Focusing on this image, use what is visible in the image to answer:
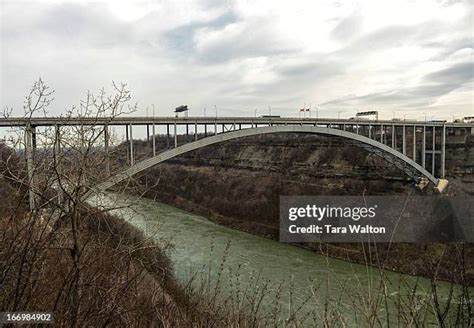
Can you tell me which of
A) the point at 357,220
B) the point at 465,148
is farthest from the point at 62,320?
the point at 465,148

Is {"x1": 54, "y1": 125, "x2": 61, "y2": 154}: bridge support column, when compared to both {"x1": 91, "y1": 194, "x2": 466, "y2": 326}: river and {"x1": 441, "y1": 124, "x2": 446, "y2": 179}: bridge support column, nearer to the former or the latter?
{"x1": 91, "y1": 194, "x2": 466, "y2": 326}: river

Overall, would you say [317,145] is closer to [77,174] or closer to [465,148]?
[465,148]

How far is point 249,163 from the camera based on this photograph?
30938mm

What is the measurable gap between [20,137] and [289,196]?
68.5 ft

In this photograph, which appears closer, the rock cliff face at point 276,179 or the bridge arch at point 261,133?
the bridge arch at point 261,133

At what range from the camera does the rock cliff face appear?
19156 mm

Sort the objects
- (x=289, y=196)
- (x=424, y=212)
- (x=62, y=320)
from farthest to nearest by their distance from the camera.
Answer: (x=289, y=196) → (x=424, y=212) → (x=62, y=320)

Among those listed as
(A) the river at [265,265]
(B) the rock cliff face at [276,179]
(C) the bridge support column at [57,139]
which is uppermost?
(C) the bridge support column at [57,139]

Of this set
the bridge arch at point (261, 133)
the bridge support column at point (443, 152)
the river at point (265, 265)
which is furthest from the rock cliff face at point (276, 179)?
the bridge arch at point (261, 133)

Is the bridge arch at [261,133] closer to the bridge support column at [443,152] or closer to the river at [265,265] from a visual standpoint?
the bridge support column at [443,152]

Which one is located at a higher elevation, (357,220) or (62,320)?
(62,320)

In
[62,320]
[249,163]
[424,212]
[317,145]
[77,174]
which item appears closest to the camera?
[62,320]

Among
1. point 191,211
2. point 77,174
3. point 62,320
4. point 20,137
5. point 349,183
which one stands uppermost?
point 20,137

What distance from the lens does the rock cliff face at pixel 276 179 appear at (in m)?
19.2
